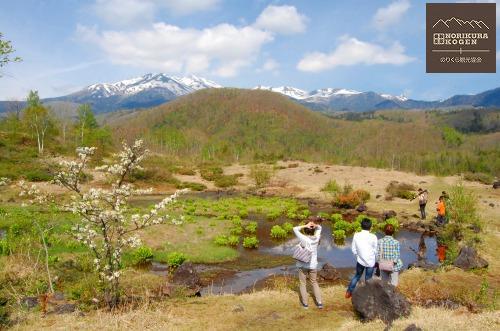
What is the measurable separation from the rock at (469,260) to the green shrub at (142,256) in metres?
18.1

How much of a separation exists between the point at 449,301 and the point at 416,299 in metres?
1.45

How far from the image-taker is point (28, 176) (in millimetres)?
63125

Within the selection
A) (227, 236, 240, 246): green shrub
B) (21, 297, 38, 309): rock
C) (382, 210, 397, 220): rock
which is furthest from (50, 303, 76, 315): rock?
(382, 210, 397, 220): rock

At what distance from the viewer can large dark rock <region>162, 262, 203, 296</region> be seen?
18.2m

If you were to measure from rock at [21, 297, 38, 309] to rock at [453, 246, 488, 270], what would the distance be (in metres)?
20.9

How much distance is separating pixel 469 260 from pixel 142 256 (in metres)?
19.1

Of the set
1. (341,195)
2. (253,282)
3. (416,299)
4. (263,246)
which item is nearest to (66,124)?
(341,195)

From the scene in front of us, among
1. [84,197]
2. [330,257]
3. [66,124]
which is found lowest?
[330,257]

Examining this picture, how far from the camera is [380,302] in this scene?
45.2ft

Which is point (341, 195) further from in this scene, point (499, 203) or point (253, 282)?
point (253, 282)

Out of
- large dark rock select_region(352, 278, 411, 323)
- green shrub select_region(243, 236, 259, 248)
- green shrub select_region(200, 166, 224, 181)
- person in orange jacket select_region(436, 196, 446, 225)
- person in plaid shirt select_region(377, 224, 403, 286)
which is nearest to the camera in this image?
large dark rock select_region(352, 278, 411, 323)

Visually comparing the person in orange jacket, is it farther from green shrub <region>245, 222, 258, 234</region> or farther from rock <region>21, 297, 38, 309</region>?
rock <region>21, 297, 38, 309</region>

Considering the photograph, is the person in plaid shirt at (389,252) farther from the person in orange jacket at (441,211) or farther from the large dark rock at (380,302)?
the person in orange jacket at (441,211)

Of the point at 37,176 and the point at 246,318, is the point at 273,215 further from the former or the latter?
the point at 37,176
